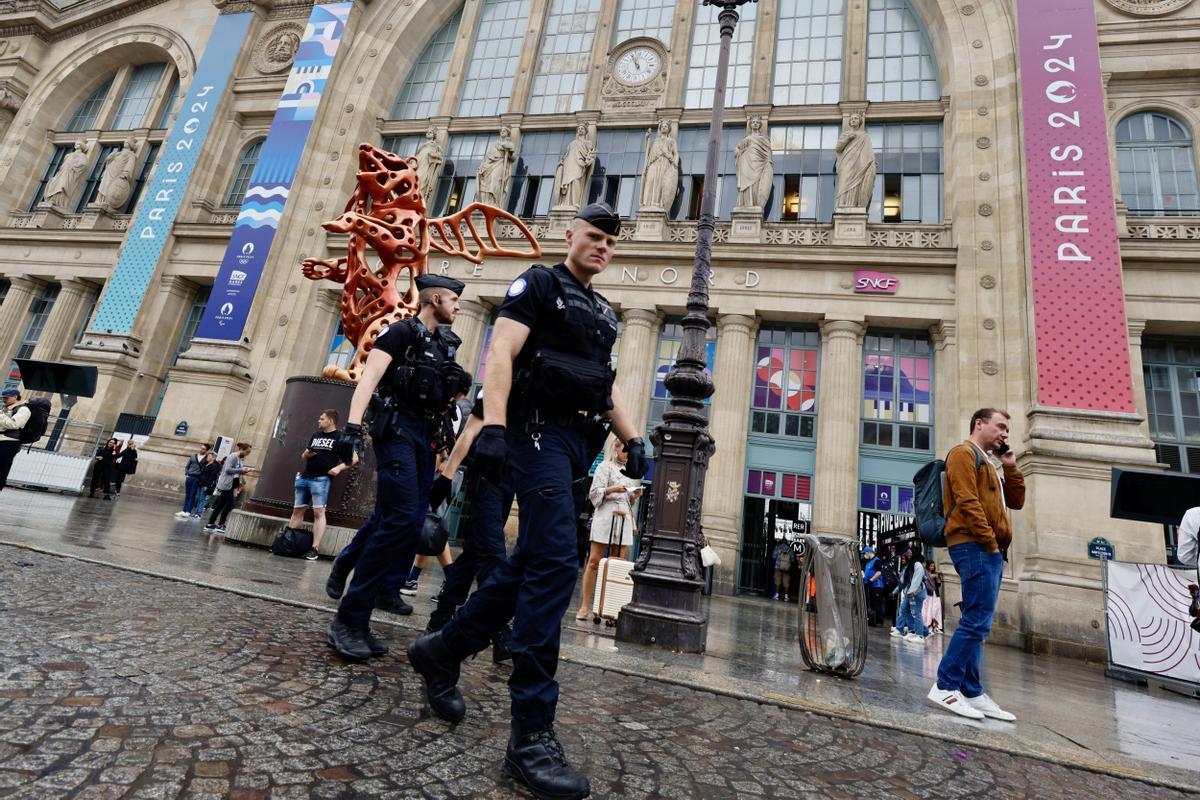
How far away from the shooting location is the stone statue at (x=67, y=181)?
1025 inches

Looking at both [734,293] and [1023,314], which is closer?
[1023,314]

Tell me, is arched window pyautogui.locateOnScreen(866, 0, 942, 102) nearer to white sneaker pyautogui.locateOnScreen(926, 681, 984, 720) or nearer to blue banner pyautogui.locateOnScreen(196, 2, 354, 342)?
blue banner pyautogui.locateOnScreen(196, 2, 354, 342)

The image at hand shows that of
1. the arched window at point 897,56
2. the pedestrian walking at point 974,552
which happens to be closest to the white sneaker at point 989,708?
the pedestrian walking at point 974,552

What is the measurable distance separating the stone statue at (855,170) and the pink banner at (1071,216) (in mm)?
3841

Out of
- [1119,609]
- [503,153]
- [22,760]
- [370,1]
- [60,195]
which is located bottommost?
[22,760]

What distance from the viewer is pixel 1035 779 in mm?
2756

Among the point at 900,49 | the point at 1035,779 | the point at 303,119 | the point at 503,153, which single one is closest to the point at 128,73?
the point at 303,119

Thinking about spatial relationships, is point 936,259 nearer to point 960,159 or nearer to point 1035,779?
point 960,159

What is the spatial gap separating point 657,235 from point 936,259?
8.01 m

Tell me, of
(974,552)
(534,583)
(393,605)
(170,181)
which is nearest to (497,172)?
(170,181)

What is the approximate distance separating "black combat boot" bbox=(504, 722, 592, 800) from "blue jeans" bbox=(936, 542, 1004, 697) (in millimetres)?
3448

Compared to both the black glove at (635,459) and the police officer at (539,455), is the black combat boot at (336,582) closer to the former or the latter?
the police officer at (539,455)

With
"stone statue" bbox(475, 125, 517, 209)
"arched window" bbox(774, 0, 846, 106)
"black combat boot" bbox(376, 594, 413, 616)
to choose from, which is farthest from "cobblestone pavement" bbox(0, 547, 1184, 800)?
"arched window" bbox(774, 0, 846, 106)

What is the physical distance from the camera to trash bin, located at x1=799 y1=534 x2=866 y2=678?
16.3 ft
